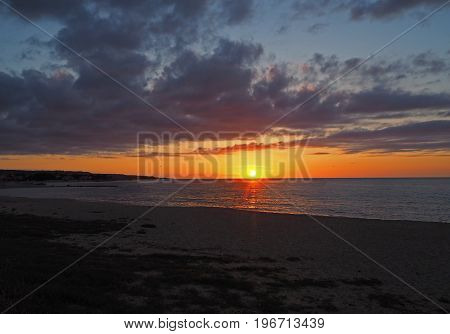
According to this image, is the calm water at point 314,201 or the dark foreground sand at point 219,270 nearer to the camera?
the dark foreground sand at point 219,270

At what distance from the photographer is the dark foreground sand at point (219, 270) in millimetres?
10172

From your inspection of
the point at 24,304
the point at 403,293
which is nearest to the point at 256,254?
the point at 403,293

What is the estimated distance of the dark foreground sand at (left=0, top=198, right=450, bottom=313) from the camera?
1017 cm

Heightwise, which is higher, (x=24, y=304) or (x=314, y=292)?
(x=24, y=304)

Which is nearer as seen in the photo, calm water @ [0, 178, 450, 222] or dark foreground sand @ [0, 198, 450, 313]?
dark foreground sand @ [0, 198, 450, 313]

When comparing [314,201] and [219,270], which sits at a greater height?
[219,270]

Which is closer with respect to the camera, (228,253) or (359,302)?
(359,302)

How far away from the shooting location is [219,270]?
1462 cm

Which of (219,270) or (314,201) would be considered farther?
(314,201)

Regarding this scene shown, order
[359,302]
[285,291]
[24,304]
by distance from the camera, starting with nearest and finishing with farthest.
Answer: [24,304], [359,302], [285,291]

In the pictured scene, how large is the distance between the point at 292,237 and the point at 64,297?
17.8 meters

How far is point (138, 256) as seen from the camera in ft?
55.1

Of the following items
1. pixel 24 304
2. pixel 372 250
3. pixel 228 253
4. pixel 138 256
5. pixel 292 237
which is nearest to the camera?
pixel 24 304
